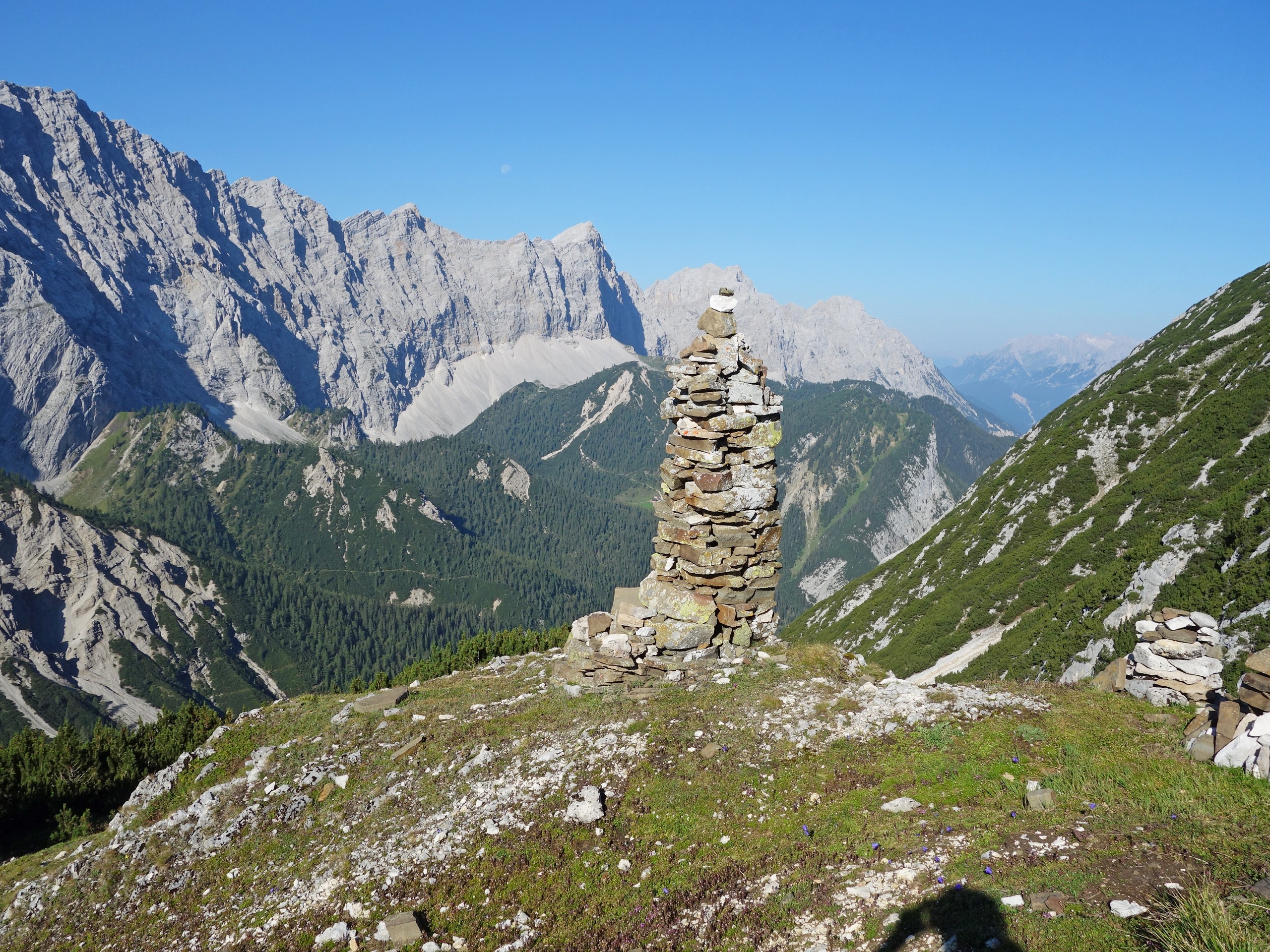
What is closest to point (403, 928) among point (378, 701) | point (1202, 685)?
point (378, 701)

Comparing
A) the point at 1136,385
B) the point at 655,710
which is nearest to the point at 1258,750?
the point at 655,710

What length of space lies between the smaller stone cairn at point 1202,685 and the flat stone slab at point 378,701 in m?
23.3

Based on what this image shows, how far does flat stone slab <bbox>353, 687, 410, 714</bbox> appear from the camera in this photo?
25172mm

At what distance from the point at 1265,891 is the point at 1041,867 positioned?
2.87 meters

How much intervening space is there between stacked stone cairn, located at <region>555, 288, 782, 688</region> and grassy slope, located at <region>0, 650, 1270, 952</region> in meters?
2.78

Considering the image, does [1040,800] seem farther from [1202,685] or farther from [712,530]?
[712,530]

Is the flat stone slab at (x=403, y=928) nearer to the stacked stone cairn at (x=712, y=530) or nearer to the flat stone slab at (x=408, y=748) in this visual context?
the flat stone slab at (x=408, y=748)

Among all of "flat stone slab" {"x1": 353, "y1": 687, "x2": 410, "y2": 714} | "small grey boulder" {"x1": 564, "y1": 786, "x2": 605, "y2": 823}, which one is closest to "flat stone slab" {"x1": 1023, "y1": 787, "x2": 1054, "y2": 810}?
"small grey boulder" {"x1": 564, "y1": 786, "x2": 605, "y2": 823}

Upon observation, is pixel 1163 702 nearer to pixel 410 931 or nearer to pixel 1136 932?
pixel 1136 932

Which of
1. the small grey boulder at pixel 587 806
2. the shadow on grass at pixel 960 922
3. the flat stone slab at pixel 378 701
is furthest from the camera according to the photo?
the flat stone slab at pixel 378 701

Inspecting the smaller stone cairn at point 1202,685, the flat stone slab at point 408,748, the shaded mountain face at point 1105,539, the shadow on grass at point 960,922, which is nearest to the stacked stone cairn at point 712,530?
the flat stone slab at point 408,748

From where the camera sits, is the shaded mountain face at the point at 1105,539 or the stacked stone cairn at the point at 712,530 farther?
the shaded mountain face at the point at 1105,539

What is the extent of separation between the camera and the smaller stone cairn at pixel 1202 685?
13.5 meters

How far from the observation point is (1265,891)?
31.2ft
